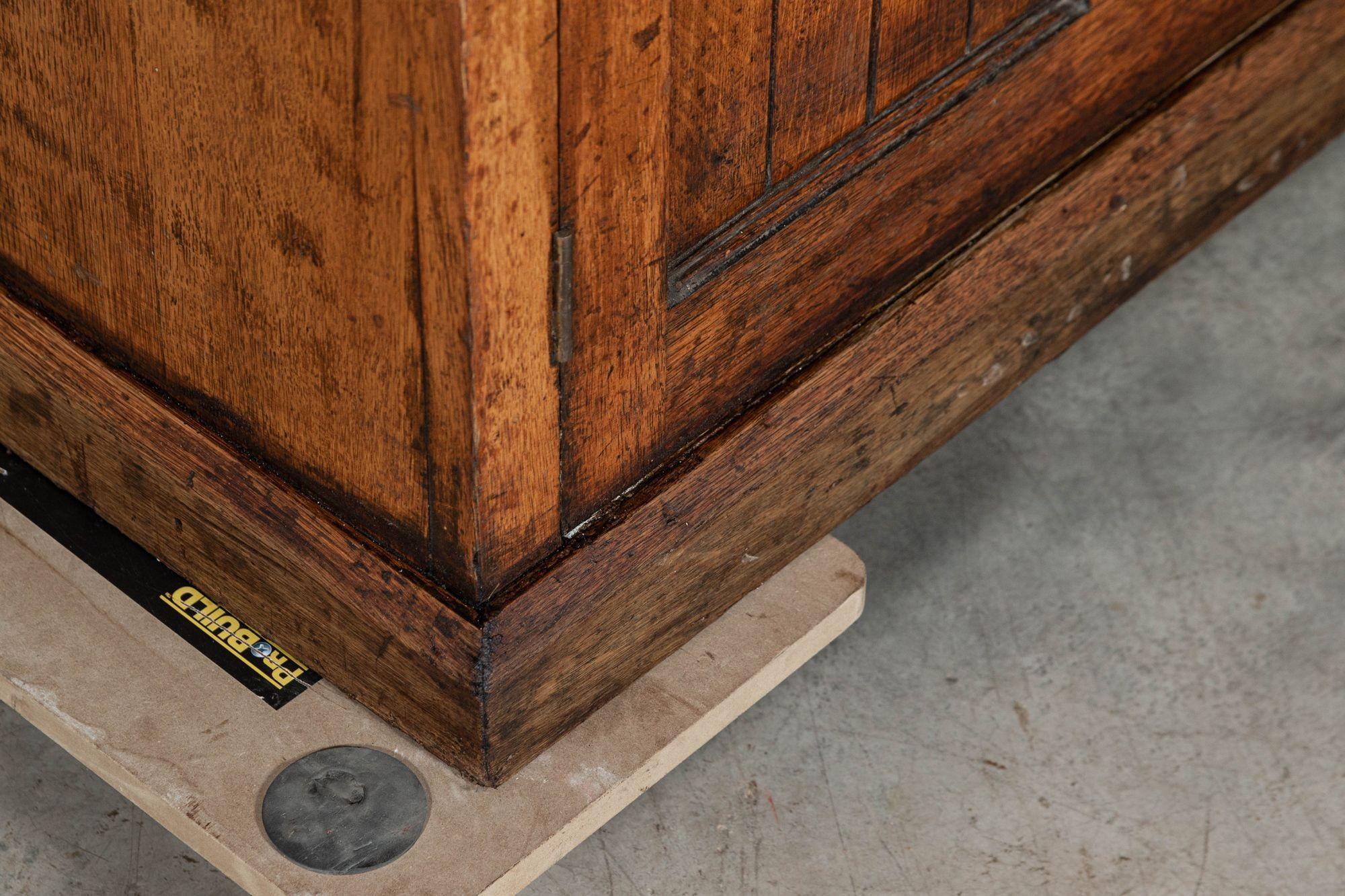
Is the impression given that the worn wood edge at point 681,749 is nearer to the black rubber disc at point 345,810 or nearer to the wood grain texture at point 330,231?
the black rubber disc at point 345,810

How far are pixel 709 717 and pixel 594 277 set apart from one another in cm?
48

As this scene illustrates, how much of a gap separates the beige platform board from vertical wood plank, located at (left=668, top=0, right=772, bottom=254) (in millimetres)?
430

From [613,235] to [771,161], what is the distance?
0.25 m

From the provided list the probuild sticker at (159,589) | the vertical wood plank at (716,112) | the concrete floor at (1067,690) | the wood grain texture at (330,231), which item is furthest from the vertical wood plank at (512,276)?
the concrete floor at (1067,690)

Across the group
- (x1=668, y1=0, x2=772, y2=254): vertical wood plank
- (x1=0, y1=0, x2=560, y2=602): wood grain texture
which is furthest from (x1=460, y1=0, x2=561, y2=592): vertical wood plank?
(x1=668, y1=0, x2=772, y2=254): vertical wood plank

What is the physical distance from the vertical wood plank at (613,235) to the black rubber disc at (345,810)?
0.29m

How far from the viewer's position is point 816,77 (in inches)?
65.3

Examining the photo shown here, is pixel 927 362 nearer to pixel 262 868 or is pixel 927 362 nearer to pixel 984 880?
pixel 984 880

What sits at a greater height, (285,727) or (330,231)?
(330,231)

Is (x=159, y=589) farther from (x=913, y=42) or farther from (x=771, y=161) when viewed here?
(x=913, y=42)

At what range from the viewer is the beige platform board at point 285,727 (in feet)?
5.27

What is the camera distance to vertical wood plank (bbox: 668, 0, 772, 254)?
149cm

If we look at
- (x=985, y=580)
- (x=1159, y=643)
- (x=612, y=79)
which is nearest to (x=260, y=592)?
(x=612, y=79)

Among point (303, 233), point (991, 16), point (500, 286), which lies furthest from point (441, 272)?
point (991, 16)
